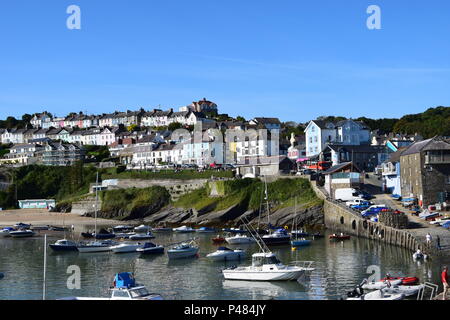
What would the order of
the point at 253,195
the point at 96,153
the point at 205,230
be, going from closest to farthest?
the point at 205,230 → the point at 253,195 → the point at 96,153

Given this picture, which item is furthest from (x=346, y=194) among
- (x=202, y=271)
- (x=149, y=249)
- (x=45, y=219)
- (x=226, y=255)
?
(x=45, y=219)

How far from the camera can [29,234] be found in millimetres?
73625

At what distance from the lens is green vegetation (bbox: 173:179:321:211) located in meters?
76.1

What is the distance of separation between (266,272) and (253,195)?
139ft

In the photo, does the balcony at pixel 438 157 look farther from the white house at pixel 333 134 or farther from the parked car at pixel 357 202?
the white house at pixel 333 134

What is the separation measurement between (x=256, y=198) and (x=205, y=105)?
104 m

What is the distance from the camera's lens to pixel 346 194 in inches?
2911

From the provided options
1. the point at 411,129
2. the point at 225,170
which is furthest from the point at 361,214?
the point at 411,129

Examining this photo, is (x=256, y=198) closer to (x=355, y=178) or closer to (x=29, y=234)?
(x=355, y=178)

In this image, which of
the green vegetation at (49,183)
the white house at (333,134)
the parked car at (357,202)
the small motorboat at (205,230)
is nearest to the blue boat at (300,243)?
the parked car at (357,202)

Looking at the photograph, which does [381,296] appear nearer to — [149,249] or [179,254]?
[179,254]

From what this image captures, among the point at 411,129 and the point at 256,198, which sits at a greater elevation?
the point at 411,129

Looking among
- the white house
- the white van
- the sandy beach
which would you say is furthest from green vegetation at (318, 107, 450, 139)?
the sandy beach
